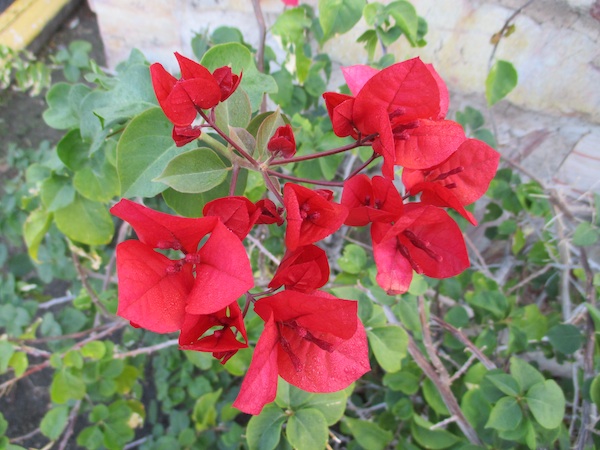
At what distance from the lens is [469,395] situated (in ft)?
2.40

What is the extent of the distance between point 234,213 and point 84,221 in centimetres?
47

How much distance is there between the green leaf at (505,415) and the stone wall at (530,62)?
59 centimetres

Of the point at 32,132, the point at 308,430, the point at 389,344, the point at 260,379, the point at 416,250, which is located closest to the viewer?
the point at 260,379

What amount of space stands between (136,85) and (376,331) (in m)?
0.46

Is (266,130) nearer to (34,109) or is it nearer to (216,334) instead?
(216,334)

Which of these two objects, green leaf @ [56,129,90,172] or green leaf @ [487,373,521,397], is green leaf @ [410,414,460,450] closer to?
green leaf @ [487,373,521,397]

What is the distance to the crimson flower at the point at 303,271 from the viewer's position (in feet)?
1.26

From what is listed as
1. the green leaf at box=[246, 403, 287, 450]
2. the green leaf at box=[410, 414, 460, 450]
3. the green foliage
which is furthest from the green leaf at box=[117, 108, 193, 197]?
the green leaf at box=[410, 414, 460, 450]

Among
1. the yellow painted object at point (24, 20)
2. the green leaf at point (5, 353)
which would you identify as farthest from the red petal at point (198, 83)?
the yellow painted object at point (24, 20)

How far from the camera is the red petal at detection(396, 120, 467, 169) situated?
1.39ft

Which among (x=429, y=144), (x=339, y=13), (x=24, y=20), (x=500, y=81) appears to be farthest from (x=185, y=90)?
(x=24, y=20)

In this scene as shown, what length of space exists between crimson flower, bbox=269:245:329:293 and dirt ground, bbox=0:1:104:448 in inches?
42.9

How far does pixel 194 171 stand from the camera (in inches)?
16.8

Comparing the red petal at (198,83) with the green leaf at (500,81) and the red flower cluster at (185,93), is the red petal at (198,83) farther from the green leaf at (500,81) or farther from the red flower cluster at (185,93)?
the green leaf at (500,81)
